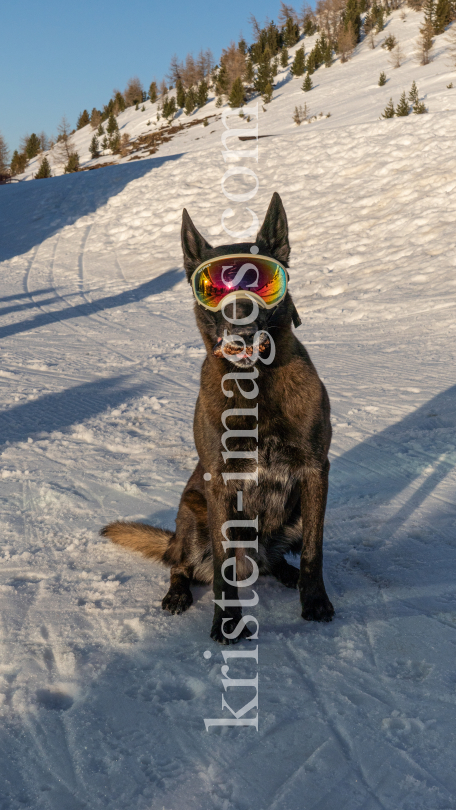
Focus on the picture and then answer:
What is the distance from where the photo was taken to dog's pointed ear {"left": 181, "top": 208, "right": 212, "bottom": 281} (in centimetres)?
244

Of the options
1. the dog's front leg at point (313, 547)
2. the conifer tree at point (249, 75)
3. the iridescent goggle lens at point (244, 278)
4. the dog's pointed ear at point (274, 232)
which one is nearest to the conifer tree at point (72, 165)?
the conifer tree at point (249, 75)

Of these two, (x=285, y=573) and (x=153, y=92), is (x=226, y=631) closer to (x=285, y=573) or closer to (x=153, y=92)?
(x=285, y=573)

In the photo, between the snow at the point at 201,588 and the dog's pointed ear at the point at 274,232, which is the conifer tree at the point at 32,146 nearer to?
the snow at the point at 201,588

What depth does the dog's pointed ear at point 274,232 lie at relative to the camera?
2.38m

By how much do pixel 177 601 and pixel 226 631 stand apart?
0.35 meters

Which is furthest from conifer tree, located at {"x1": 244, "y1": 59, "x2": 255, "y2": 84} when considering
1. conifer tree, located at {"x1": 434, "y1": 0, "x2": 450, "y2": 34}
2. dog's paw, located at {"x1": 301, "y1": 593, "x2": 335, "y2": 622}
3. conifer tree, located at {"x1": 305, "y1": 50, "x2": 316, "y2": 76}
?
dog's paw, located at {"x1": 301, "y1": 593, "x2": 335, "y2": 622}

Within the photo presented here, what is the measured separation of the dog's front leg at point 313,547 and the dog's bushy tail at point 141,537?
0.85 metres

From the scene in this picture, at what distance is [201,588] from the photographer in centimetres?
277

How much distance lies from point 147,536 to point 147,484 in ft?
3.24

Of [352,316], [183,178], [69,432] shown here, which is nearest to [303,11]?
[183,178]

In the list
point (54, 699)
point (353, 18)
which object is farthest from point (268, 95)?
point (54, 699)

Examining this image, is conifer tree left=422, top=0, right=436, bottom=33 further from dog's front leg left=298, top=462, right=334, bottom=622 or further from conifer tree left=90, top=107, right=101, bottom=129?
dog's front leg left=298, top=462, right=334, bottom=622

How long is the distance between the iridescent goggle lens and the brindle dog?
0.21ft

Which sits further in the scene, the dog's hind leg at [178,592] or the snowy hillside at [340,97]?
the snowy hillside at [340,97]
